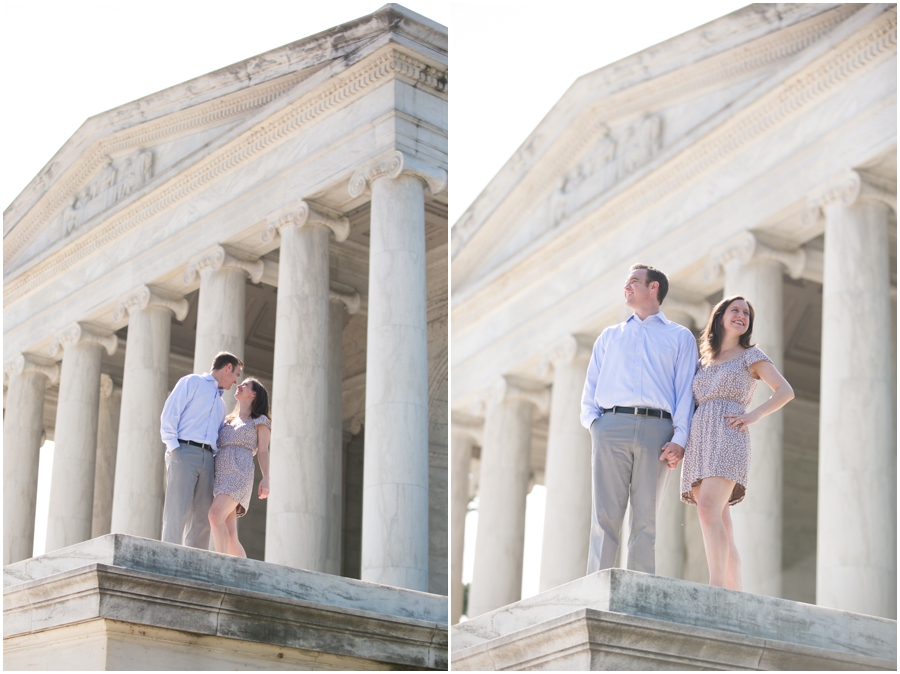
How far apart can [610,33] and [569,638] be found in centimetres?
1659

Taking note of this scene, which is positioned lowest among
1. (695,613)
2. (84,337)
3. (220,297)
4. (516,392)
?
(695,613)

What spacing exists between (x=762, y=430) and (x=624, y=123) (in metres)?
10.4

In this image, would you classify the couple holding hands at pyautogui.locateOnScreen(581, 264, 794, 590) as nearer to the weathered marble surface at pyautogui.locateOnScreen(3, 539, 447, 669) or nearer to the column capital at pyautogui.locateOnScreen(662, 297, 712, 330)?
the weathered marble surface at pyautogui.locateOnScreen(3, 539, 447, 669)

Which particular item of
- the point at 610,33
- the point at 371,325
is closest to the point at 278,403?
the point at 371,325

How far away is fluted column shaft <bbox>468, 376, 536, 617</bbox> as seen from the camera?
126 feet

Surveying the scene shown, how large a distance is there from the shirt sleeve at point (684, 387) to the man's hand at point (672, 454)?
9 centimetres

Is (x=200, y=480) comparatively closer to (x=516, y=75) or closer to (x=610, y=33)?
(x=516, y=75)

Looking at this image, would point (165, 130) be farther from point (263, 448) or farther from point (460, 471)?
point (263, 448)

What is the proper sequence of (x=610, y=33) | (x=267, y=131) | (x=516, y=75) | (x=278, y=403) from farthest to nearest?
(x=267, y=131) → (x=278, y=403) → (x=610, y=33) → (x=516, y=75)

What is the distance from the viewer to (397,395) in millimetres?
26703

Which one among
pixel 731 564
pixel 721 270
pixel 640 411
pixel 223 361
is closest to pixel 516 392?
pixel 721 270

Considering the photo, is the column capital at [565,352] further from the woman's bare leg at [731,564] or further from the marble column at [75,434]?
the woman's bare leg at [731,564]

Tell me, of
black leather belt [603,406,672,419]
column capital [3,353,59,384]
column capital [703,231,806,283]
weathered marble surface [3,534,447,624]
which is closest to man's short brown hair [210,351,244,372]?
weathered marble surface [3,534,447,624]

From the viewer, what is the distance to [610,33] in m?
26.6
